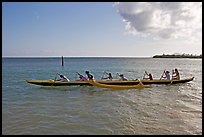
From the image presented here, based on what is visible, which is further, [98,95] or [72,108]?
[98,95]

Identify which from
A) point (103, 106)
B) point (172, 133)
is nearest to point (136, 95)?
point (103, 106)

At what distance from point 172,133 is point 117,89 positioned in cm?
950

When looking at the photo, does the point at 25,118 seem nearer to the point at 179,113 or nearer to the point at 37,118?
the point at 37,118

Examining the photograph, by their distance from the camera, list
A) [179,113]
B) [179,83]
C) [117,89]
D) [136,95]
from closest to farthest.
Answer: [179,113] → [136,95] → [117,89] → [179,83]

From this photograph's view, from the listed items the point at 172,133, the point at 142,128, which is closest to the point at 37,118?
the point at 142,128


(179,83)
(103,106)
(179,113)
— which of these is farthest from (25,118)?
(179,83)

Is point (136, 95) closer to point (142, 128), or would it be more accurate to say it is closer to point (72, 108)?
point (72, 108)

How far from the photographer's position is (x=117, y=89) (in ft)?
57.0

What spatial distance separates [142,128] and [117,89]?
8905mm

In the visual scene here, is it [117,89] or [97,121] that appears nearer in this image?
[97,121]

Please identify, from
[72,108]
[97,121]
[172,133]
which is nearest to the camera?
[172,133]

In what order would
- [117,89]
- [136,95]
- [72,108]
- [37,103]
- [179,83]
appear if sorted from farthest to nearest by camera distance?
[179,83] < [117,89] < [136,95] < [37,103] < [72,108]

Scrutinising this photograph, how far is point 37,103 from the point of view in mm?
12953

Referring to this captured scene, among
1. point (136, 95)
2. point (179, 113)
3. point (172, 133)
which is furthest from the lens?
point (136, 95)
